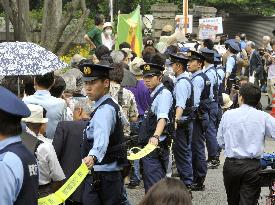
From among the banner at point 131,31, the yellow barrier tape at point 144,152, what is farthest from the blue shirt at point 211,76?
the banner at point 131,31

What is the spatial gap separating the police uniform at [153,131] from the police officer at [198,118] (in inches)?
72.8

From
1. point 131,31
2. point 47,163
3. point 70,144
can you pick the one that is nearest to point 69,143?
point 70,144

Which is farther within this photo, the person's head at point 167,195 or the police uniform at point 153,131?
the police uniform at point 153,131

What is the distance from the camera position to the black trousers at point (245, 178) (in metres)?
7.39

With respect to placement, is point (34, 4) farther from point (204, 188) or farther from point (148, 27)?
point (204, 188)

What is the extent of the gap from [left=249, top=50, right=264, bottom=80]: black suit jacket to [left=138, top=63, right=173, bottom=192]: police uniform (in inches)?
511

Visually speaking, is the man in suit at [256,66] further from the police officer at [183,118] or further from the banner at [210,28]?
the police officer at [183,118]

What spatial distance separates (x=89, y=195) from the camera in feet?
21.0

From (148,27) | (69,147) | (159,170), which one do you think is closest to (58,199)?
(69,147)

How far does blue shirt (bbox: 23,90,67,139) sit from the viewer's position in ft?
23.9

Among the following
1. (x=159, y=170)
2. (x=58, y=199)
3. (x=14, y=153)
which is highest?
(x=14, y=153)

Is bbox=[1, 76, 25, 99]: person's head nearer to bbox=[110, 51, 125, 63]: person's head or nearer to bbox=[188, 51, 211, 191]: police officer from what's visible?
bbox=[110, 51, 125, 63]: person's head

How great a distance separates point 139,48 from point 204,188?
6.54 metres

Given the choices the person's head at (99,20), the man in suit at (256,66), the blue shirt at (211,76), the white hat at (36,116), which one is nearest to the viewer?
the white hat at (36,116)
